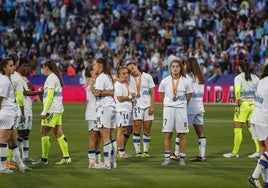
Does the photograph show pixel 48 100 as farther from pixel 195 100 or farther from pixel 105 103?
pixel 195 100

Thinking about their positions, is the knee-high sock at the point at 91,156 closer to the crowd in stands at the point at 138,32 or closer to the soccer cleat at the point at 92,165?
the soccer cleat at the point at 92,165

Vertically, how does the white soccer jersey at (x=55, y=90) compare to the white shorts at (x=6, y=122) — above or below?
above

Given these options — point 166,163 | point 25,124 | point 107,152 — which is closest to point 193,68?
point 166,163

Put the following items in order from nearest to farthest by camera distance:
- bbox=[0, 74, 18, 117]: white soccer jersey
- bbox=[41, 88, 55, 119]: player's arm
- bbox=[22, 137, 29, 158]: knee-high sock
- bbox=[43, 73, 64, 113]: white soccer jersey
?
bbox=[0, 74, 18, 117]: white soccer jersey, bbox=[41, 88, 55, 119]: player's arm, bbox=[43, 73, 64, 113]: white soccer jersey, bbox=[22, 137, 29, 158]: knee-high sock

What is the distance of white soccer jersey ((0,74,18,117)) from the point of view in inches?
679

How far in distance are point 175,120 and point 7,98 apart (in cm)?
377

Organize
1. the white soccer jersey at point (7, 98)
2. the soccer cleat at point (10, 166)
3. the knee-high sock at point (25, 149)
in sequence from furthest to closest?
the knee-high sock at point (25, 149) < the soccer cleat at point (10, 166) < the white soccer jersey at point (7, 98)

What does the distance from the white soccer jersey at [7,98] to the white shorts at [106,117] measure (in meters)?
1.80

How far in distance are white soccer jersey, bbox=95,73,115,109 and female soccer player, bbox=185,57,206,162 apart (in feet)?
8.09

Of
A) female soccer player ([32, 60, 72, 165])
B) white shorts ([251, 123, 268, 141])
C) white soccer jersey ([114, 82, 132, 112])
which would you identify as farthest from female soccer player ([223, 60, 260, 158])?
white shorts ([251, 123, 268, 141])

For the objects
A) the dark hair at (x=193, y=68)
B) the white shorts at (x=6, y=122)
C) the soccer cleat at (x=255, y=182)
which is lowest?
the soccer cleat at (x=255, y=182)

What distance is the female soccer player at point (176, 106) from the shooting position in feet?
61.7

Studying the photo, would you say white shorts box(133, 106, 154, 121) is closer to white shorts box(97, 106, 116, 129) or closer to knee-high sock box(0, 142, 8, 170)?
white shorts box(97, 106, 116, 129)

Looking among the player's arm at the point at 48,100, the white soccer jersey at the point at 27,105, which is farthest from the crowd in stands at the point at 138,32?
the player's arm at the point at 48,100
